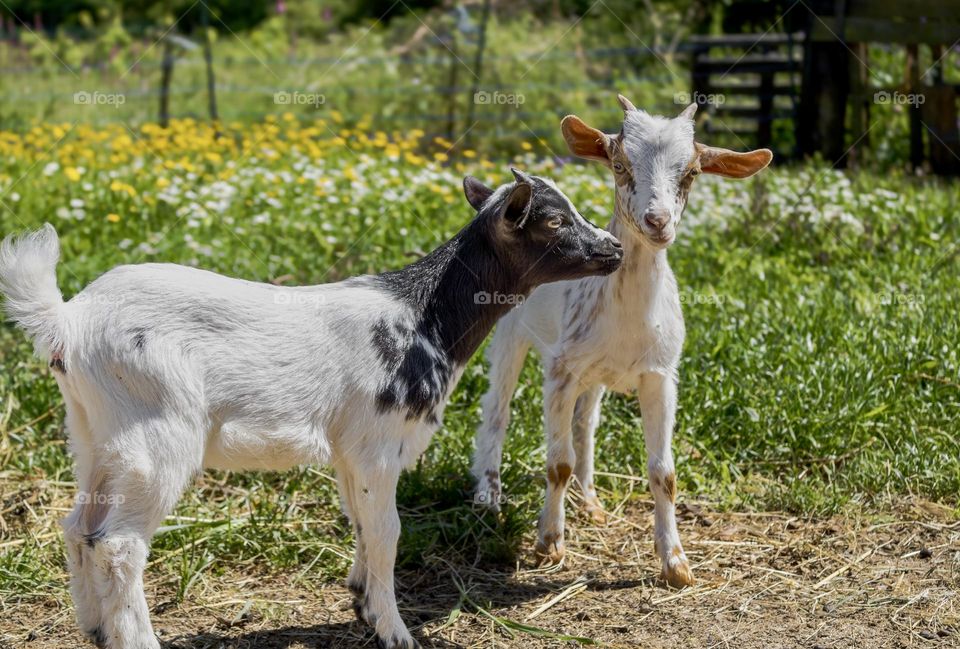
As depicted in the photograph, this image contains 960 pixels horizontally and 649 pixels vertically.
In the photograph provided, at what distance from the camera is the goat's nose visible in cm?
425

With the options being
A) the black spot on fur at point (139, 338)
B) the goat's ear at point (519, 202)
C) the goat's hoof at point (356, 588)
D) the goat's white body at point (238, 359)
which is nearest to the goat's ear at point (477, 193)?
the goat's ear at point (519, 202)

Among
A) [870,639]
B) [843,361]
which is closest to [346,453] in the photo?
[870,639]

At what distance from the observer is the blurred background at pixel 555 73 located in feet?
37.2

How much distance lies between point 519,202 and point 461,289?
1.33 ft

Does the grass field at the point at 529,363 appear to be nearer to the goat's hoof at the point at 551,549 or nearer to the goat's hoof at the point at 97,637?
the goat's hoof at the point at 551,549

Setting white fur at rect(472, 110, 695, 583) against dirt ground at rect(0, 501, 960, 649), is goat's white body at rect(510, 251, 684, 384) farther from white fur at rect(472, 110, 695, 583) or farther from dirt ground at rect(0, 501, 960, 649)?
dirt ground at rect(0, 501, 960, 649)

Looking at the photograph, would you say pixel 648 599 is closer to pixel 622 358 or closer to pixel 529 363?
pixel 622 358

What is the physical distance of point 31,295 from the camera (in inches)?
141

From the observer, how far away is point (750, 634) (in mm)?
4230

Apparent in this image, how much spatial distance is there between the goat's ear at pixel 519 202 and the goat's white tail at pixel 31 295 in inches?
58.5

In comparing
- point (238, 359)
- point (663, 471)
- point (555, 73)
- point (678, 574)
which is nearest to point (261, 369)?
point (238, 359)

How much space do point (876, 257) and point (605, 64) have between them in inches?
283

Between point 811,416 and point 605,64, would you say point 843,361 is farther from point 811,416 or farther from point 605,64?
point 605,64

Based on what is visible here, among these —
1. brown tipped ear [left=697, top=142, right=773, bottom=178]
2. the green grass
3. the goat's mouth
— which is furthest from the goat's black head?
the green grass
